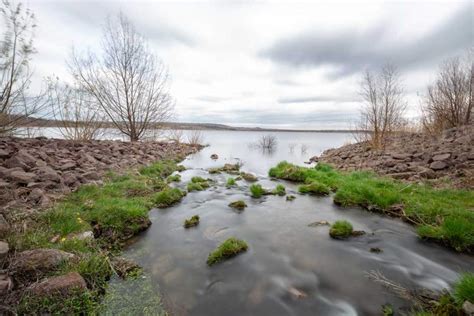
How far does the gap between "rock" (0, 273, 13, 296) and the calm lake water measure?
1038 millimetres

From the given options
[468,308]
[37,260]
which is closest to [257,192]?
[468,308]

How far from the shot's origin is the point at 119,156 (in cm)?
998

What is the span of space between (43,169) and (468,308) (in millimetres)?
7727

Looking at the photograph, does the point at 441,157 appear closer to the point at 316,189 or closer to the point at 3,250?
the point at 316,189

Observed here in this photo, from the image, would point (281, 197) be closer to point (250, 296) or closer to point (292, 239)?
point (292, 239)

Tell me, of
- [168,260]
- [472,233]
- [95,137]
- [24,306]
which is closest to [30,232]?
[24,306]

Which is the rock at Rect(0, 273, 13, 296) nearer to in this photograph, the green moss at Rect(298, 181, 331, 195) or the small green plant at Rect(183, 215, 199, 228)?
the small green plant at Rect(183, 215, 199, 228)

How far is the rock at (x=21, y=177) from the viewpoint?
4840mm

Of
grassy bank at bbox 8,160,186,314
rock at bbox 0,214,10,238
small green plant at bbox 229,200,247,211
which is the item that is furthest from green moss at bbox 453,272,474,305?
rock at bbox 0,214,10,238

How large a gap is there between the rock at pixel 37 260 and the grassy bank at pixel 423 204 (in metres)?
6.11

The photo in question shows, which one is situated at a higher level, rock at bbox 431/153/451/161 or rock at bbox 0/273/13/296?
rock at bbox 431/153/451/161

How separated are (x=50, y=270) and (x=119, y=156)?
7.69 m

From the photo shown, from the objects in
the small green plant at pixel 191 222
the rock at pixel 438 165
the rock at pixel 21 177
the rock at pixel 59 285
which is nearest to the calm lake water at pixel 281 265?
the small green plant at pixel 191 222

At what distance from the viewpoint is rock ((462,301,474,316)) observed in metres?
2.33
